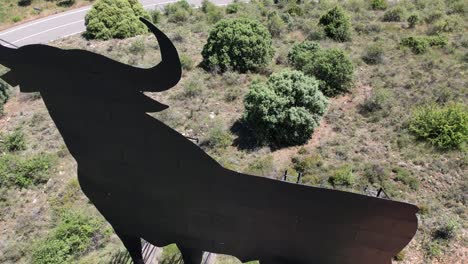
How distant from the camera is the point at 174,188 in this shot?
5422 mm

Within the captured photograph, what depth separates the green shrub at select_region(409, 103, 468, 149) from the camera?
11734 millimetres

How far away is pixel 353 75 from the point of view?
599 inches

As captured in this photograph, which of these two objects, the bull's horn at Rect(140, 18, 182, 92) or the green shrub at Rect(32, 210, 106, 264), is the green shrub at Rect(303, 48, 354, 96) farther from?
the bull's horn at Rect(140, 18, 182, 92)

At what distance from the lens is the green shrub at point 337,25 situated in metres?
18.5

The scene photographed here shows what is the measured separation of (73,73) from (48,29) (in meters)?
21.6

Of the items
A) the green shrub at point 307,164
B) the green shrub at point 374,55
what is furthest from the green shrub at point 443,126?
the green shrub at point 374,55

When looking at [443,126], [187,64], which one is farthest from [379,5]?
[443,126]

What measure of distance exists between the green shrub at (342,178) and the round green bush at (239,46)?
6.73 metres

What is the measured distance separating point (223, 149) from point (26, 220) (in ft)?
19.8

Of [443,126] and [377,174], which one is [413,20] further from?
[377,174]

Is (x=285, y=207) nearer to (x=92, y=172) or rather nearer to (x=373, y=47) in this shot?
(x=92, y=172)

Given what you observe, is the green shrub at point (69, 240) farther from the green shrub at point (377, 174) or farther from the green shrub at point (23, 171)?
the green shrub at point (377, 174)

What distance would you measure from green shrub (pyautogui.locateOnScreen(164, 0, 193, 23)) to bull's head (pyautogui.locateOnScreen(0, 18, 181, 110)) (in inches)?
689

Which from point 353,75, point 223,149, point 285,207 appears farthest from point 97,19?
point 285,207
